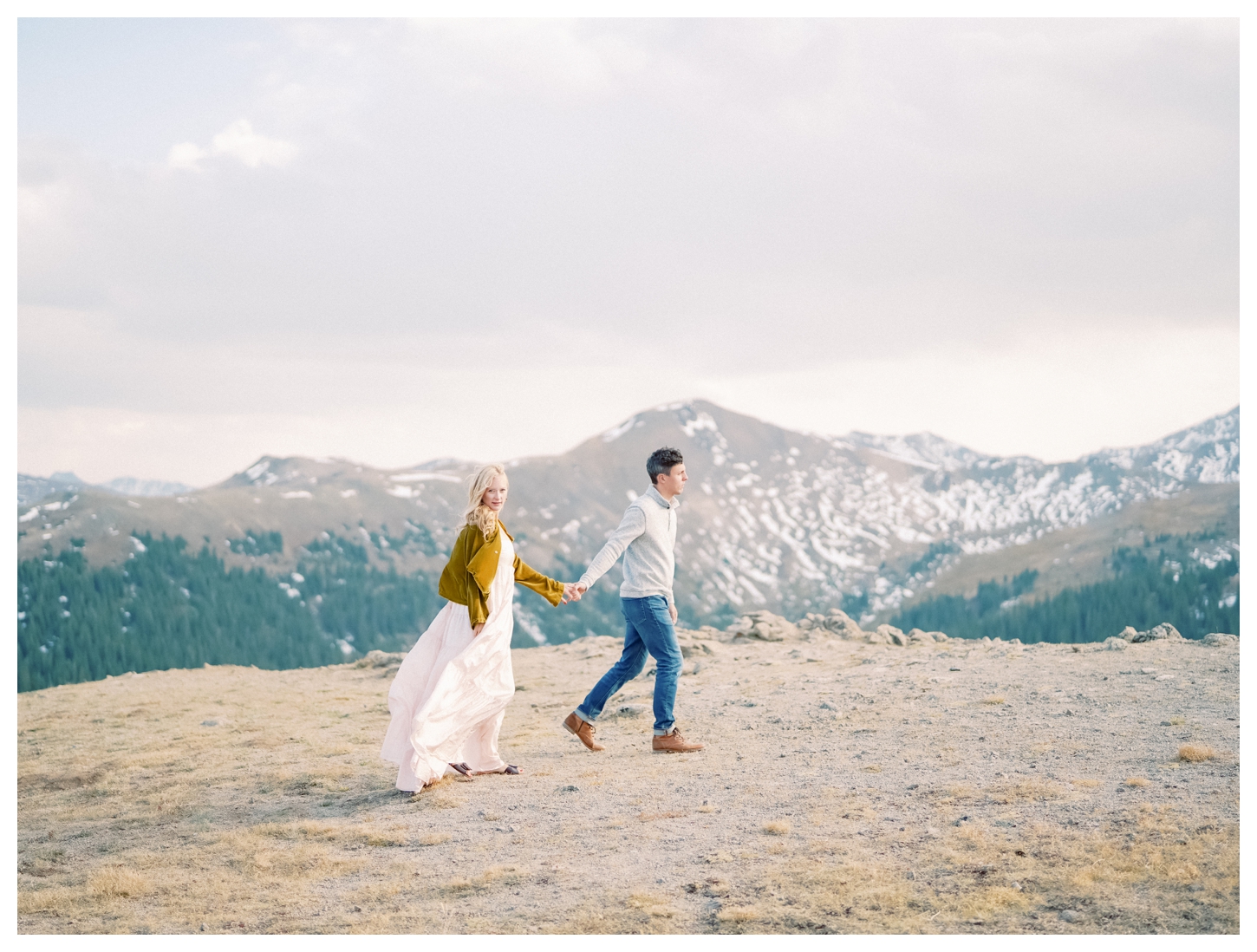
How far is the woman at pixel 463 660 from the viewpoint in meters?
11.2

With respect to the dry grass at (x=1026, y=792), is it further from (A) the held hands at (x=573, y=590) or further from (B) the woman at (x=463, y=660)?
(B) the woman at (x=463, y=660)

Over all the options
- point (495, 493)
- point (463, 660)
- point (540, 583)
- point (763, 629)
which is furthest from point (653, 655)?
point (763, 629)

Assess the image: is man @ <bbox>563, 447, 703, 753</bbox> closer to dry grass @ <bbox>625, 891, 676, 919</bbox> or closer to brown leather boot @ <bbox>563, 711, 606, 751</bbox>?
brown leather boot @ <bbox>563, 711, 606, 751</bbox>

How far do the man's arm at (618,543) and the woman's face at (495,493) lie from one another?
137cm

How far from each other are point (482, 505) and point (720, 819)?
4.44 meters

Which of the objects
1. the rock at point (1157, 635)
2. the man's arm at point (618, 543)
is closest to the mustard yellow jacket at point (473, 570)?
the man's arm at point (618, 543)

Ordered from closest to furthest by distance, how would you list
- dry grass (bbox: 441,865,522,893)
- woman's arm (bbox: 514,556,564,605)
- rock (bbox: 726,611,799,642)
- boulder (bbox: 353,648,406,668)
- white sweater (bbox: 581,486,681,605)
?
dry grass (bbox: 441,865,522,893) → woman's arm (bbox: 514,556,564,605) → white sweater (bbox: 581,486,681,605) → rock (bbox: 726,611,799,642) → boulder (bbox: 353,648,406,668)

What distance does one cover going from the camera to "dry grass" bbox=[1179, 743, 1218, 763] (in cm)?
1064

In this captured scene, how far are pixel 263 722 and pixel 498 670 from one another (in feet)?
27.3

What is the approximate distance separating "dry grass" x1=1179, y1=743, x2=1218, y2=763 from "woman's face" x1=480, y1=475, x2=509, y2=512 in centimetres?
822

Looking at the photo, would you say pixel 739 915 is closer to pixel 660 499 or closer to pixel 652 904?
pixel 652 904

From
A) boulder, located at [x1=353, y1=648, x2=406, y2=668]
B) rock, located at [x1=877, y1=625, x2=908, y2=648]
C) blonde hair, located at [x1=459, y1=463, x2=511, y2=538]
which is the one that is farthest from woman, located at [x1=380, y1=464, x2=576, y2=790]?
boulder, located at [x1=353, y1=648, x2=406, y2=668]

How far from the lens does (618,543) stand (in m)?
11.8
